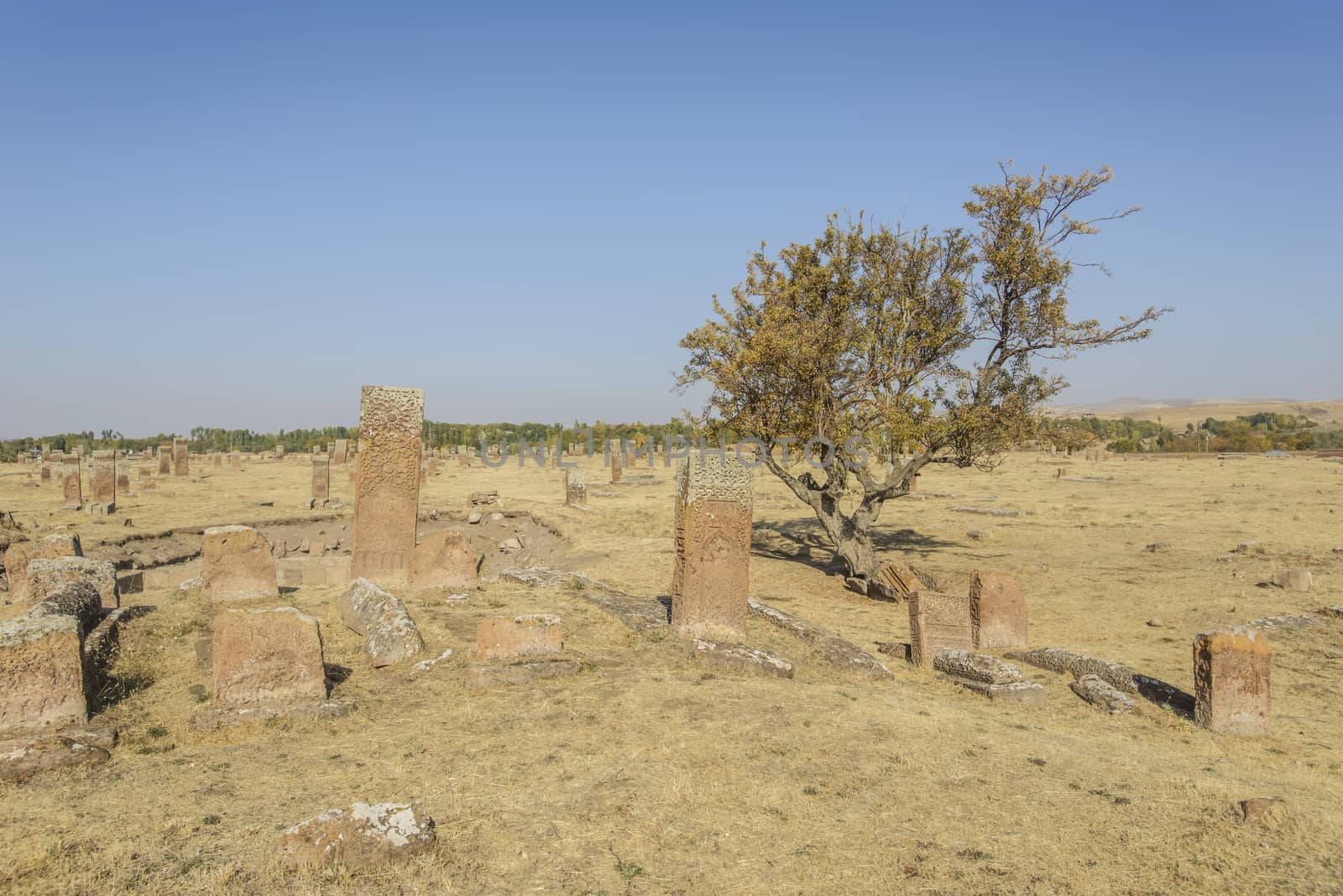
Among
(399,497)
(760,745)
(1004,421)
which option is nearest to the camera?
(760,745)

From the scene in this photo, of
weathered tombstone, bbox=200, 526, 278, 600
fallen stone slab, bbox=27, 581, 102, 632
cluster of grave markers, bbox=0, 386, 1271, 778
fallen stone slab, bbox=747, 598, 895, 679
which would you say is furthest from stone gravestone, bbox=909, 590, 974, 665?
fallen stone slab, bbox=27, 581, 102, 632

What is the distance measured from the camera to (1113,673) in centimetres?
979

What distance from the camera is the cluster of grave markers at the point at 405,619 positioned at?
21.4ft

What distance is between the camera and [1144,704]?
357 inches

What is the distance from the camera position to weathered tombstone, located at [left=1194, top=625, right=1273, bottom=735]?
8.18 meters

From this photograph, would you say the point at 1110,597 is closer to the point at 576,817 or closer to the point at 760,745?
the point at 760,745

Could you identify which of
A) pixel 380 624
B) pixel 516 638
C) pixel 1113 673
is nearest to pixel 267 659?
pixel 380 624

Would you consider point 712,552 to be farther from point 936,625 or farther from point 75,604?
point 75,604

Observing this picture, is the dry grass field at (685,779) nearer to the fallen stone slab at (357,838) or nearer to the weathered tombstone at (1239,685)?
the fallen stone slab at (357,838)

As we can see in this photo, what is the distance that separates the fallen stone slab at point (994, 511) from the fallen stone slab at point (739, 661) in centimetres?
1992

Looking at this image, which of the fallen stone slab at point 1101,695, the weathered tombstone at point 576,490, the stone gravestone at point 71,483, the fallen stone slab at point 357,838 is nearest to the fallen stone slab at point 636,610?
the fallen stone slab at point 1101,695

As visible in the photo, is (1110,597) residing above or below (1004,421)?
below

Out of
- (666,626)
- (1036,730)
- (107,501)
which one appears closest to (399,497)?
(666,626)

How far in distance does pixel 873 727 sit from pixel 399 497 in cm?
885
